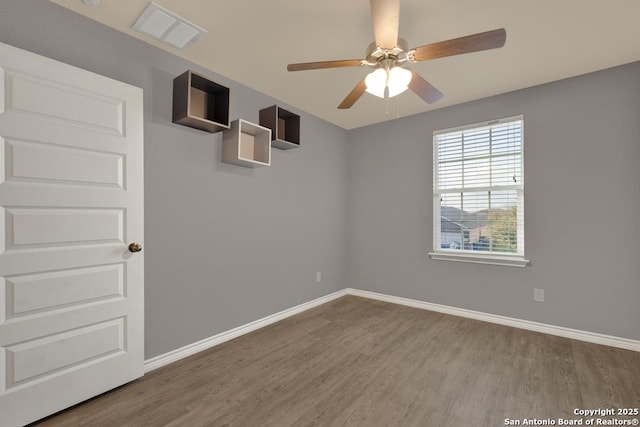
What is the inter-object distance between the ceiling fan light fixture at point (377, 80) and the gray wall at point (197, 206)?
1.50 metres

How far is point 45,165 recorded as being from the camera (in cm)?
176

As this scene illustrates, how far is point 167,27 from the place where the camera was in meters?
2.15

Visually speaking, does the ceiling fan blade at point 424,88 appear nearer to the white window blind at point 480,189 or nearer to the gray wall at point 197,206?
the white window blind at point 480,189

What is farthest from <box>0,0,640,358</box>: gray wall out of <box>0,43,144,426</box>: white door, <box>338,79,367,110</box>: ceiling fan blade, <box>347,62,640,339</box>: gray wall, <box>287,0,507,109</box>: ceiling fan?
<box>287,0,507,109</box>: ceiling fan

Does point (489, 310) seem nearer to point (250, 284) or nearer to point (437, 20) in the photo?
point (250, 284)

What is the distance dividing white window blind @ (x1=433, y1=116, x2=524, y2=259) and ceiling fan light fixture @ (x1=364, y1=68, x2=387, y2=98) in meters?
1.97

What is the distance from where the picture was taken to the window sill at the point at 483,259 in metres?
3.16

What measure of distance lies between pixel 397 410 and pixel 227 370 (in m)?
1.28

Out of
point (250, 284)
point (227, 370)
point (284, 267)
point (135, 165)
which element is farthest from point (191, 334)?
point (135, 165)

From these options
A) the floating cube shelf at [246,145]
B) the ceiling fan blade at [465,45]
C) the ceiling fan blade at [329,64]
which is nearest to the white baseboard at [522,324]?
the floating cube shelf at [246,145]

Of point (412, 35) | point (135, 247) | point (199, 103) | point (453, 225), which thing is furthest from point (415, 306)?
point (199, 103)

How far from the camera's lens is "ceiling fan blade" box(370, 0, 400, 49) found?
1.50m

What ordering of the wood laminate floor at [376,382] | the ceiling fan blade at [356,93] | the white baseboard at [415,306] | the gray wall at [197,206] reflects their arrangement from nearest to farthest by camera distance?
the wood laminate floor at [376,382] < the gray wall at [197,206] < the ceiling fan blade at [356,93] < the white baseboard at [415,306]

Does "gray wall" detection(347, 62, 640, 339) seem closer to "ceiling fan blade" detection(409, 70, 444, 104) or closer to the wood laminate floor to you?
the wood laminate floor
